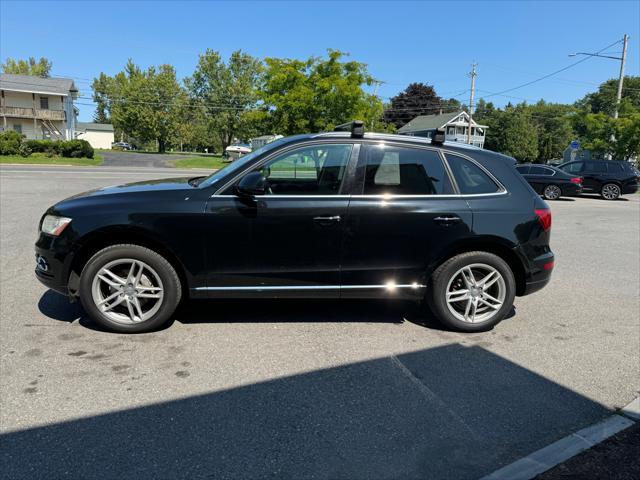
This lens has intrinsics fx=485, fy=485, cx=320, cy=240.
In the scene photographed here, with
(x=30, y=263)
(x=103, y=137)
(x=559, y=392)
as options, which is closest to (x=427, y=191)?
(x=559, y=392)

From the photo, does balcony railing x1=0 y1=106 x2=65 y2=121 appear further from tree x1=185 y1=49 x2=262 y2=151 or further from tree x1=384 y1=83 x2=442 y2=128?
tree x1=384 y1=83 x2=442 y2=128

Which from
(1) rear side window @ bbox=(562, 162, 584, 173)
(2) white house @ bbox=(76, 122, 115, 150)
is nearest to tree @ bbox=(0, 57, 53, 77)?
(2) white house @ bbox=(76, 122, 115, 150)

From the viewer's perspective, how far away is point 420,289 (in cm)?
451

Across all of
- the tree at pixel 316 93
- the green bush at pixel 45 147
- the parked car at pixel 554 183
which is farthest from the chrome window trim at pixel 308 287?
the green bush at pixel 45 147

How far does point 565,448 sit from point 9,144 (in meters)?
43.3

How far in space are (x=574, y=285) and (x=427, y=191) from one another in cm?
330

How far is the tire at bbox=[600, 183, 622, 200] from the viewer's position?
20859 mm

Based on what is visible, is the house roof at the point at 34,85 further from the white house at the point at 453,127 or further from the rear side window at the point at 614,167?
the rear side window at the point at 614,167

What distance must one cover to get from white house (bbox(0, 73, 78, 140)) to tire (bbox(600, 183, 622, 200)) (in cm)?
5458

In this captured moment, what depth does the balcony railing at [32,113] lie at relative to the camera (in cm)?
5262

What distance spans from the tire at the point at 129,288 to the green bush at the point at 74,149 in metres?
41.8

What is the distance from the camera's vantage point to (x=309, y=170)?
4379 millimetres

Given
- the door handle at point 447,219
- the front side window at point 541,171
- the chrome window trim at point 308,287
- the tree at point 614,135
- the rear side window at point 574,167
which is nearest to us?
the chrome window trim at point 308,287

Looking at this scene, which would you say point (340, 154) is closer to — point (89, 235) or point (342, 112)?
point (89, 235)
